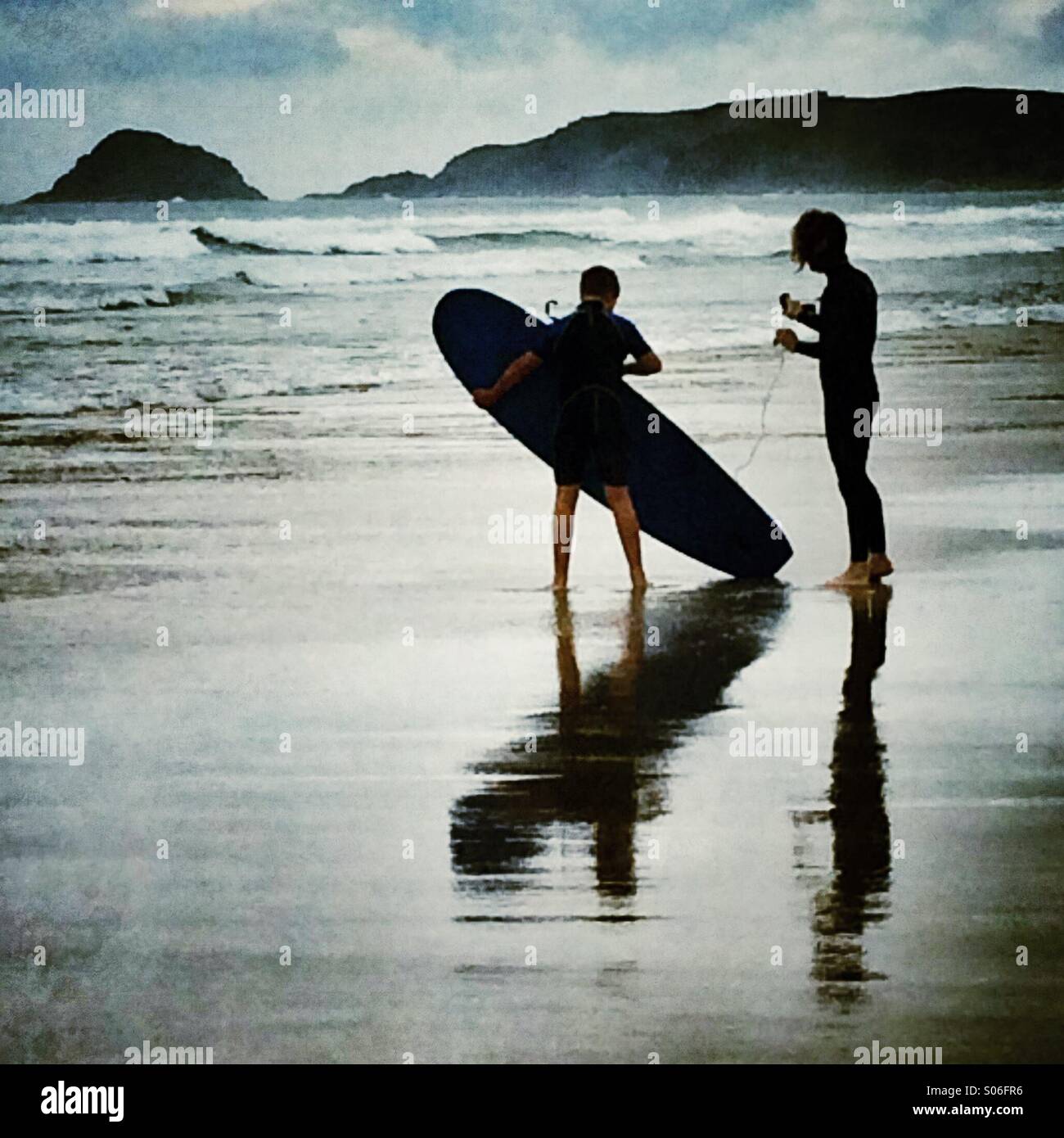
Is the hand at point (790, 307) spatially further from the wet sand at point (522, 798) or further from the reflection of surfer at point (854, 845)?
the reflection of surfer at point (854, 845)

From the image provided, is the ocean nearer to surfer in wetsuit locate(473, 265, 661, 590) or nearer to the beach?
the beach

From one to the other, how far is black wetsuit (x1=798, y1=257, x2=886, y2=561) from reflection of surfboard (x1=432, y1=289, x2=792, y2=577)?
0.32 metres

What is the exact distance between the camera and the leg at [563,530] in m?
5.60

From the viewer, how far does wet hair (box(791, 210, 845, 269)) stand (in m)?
5.56

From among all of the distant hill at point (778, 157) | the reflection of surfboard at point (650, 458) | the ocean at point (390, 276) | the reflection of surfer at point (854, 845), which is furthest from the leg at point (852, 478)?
the ocean at point (390, 276)

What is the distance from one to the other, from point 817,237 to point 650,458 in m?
0.91

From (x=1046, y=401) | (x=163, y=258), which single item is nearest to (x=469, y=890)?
(x=1046, y=401)

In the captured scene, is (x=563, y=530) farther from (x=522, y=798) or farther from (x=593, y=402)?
(x=522, y=798)

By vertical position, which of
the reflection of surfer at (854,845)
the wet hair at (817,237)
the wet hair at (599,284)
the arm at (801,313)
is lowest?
the reflection of surfer at (854,845)

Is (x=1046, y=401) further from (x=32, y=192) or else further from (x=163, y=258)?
(x=163, y=258)

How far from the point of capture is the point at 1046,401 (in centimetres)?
963

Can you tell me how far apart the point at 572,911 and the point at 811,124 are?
1389 centimetres

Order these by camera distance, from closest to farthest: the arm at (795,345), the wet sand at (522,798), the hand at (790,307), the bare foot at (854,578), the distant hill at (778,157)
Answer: the wet sand at (522,798) < the hand at (790,307) < the arm at (795,345) < the bare foot at (854,578) < the distant hill at (778,157)
